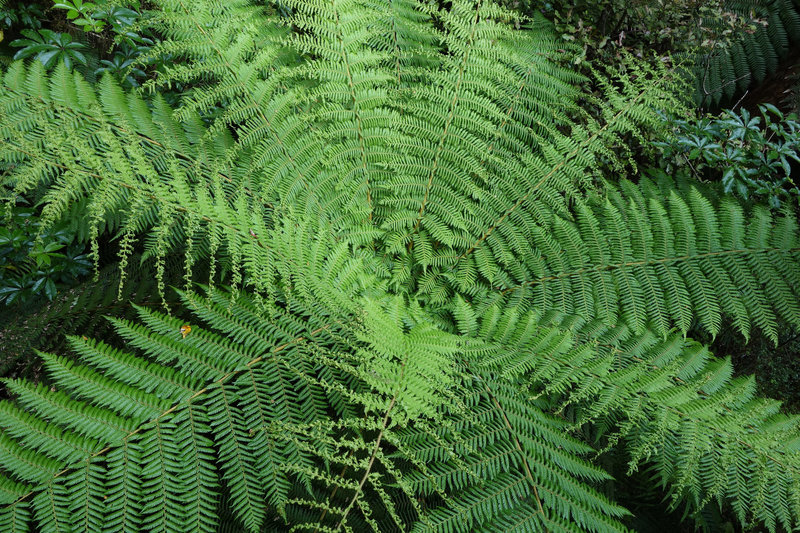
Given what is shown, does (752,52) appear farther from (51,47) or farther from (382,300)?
(51,47)

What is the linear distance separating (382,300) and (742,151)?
78.3 inches

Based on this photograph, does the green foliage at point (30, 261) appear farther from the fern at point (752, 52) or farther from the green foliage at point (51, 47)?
the fern at point (752, 52)

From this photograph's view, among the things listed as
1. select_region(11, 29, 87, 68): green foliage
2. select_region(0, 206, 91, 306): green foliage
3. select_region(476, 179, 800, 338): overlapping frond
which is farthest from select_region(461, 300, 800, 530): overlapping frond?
select_region(11, 29, 87, 68): green foliage

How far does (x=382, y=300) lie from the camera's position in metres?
2.01

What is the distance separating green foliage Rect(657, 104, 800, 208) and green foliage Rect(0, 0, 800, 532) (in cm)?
17

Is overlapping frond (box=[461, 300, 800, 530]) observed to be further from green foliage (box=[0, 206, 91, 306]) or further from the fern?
the fern

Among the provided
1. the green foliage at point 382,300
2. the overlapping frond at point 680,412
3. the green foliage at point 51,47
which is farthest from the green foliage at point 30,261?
the overlapping frond at point 680,412

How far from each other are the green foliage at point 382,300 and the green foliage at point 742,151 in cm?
17

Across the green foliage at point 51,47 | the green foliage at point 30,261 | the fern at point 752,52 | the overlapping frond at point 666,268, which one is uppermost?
the fern at point 752,52

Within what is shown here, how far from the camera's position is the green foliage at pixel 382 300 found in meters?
1.41

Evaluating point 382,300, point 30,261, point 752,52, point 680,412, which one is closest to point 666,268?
point 680,412

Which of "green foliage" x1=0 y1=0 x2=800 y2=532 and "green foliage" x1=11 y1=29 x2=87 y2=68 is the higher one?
"green foliage" x1=11 y1=29 x2=87 y2=68

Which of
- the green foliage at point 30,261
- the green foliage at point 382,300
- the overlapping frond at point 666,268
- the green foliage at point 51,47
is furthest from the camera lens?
the green foliage at point 51,47

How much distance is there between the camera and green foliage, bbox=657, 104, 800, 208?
7.79 ft
